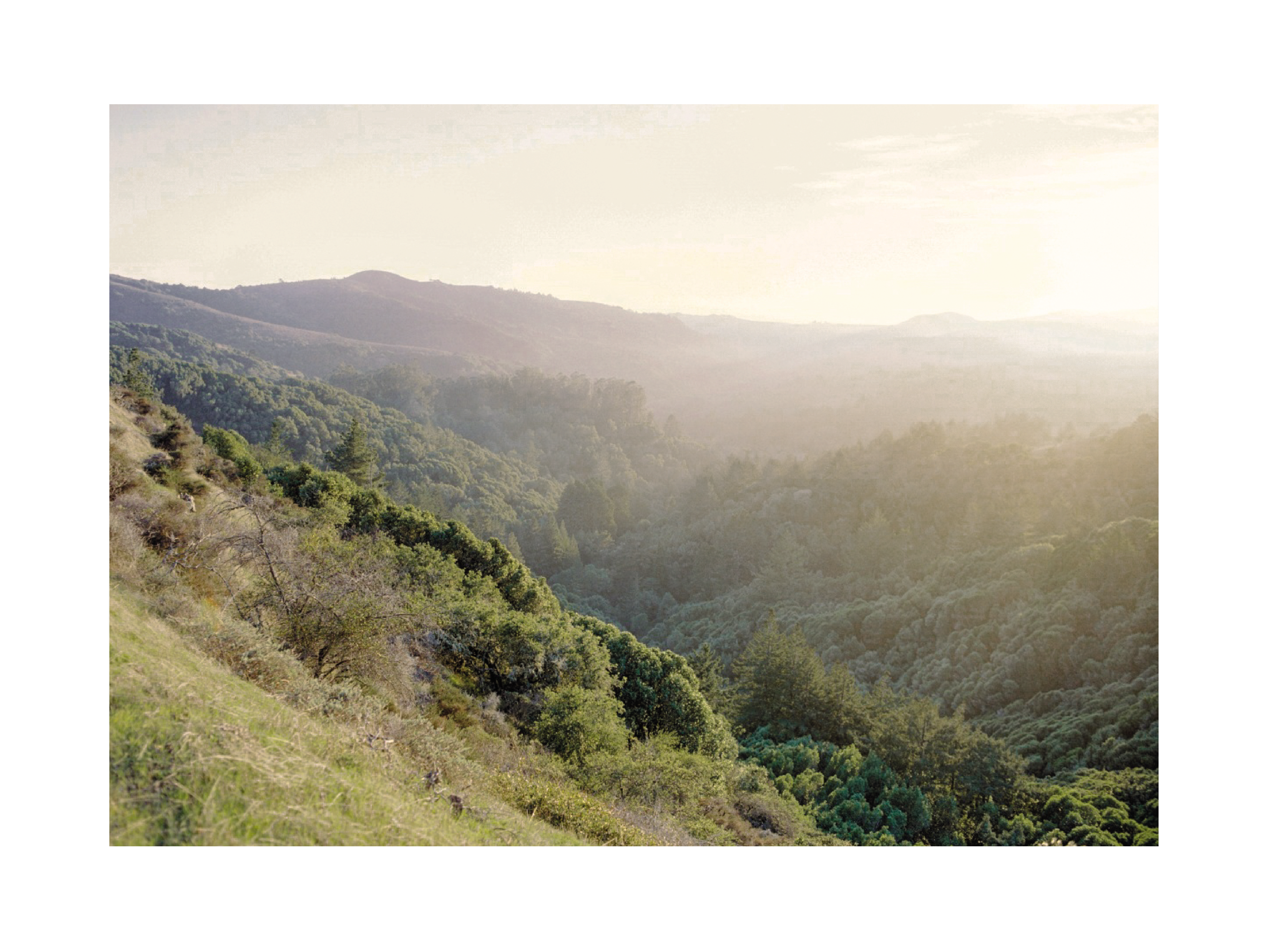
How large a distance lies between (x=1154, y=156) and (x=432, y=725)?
34.0ft

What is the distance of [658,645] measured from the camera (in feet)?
110

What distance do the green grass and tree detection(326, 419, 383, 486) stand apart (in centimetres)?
2485

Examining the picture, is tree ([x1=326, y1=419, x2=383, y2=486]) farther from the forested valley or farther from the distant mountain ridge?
the distant mountain ridge

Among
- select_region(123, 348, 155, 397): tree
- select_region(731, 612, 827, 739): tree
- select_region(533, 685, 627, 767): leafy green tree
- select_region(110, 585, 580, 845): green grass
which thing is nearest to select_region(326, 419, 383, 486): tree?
select_region(123, 348, 155, 397): tree

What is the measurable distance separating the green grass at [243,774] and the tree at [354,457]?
2485cm

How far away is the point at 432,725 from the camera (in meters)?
8.16

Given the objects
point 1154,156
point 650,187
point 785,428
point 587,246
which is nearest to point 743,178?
point 650,187

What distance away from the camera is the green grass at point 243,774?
4801 mm

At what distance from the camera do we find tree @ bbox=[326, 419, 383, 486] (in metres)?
30.2

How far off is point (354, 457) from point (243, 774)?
27.1 meters

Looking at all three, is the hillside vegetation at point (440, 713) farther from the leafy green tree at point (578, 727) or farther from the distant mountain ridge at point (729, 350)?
the distant mountain ridge at point (729, 350)

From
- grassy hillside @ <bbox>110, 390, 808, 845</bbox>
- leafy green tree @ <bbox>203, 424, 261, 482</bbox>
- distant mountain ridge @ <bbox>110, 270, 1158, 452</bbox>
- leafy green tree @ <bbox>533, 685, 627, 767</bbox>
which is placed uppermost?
distant mountain ridge @ <bbox>110, 270, 1158, 452</bbox>

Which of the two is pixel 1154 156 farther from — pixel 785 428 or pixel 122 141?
pixel 785 428

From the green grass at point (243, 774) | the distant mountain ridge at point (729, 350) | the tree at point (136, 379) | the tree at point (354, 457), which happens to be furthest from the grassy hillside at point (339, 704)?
the tree at point (354, 457)
